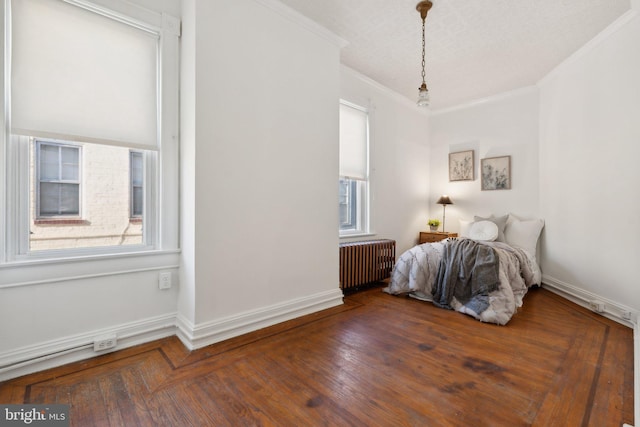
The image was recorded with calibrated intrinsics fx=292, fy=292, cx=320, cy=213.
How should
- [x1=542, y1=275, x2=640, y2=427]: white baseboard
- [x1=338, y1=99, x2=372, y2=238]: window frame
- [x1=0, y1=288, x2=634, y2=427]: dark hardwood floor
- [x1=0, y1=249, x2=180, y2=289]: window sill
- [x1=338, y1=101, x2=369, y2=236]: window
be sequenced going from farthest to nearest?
1. [x1=338, y1=99, x2=372, y2=238]: window frame
2. [x1=338, y1=101, x2=369, y2=236]: window
3. [x1=0, y1=249, x2=180, y2=289]: window sill
4. [x1=542, y1=275, x2=640, y2=427]: white baseboard
5. [x1=0, y1=288, x2=634, y2=427]: dark hardwood floor

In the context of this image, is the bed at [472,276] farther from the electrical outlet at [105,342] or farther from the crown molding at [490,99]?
the electrical outlet at [105,342]

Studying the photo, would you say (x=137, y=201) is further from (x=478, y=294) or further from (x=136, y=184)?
(x=478, y=294)

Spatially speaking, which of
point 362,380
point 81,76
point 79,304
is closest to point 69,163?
point 81,76

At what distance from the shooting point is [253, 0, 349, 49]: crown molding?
2.77 meters

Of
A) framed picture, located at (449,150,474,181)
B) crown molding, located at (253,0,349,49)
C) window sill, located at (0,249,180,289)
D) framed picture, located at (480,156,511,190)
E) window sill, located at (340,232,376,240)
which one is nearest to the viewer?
window sill, located at (0,249,180,289)

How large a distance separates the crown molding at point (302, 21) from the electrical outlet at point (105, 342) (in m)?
3.10

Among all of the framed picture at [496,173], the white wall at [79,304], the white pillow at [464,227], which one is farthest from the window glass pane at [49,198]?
the framed picture at [496,173]

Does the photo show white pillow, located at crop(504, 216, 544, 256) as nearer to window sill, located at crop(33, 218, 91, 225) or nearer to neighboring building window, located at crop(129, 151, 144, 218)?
neighboring building window, located at crop(129, 151, 144, 218)

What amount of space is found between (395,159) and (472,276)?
8.23 feet

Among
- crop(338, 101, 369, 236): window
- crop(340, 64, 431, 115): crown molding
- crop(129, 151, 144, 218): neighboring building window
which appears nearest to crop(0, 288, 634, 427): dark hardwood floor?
crop(129, 151, 144, 218): neighboring building window

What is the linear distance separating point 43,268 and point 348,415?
7.38 feet

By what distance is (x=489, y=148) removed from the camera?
5.10m

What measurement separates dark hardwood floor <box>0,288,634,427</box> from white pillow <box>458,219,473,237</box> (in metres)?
2.27

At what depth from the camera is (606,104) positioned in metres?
3.22
